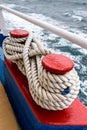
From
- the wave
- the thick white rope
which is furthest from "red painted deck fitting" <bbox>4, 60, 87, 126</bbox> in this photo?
the wave

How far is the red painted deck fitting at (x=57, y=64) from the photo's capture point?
0.97m

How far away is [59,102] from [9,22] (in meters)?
6.90

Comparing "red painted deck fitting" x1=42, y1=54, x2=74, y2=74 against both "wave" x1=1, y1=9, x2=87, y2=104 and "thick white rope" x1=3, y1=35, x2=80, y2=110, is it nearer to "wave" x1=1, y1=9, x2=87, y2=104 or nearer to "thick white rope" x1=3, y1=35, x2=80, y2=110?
"thick white rope" x1=3, y1=35, x2=80, y2=110

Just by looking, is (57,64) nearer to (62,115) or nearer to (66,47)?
(62,115)

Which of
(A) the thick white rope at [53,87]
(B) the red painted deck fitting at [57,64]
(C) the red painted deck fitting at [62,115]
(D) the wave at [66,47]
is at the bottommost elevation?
(D) the wave at [66,47]

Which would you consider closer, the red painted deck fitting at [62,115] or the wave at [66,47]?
the red painted deck fitting at [62,115]

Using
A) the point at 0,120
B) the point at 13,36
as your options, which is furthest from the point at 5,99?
the point at 13,36

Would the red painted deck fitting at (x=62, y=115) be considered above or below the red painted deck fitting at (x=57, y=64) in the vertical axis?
below

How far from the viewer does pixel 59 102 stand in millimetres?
979

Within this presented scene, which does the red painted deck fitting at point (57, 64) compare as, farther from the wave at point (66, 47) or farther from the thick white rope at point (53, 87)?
the wave at point (66, 47)

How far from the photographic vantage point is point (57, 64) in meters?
1.00

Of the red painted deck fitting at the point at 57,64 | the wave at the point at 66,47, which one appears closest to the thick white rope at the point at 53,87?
the red painted deck fitting at the point at 57,64

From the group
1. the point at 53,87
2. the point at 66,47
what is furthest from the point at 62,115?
the point at 66,47

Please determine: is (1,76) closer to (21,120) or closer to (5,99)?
(5,99)
